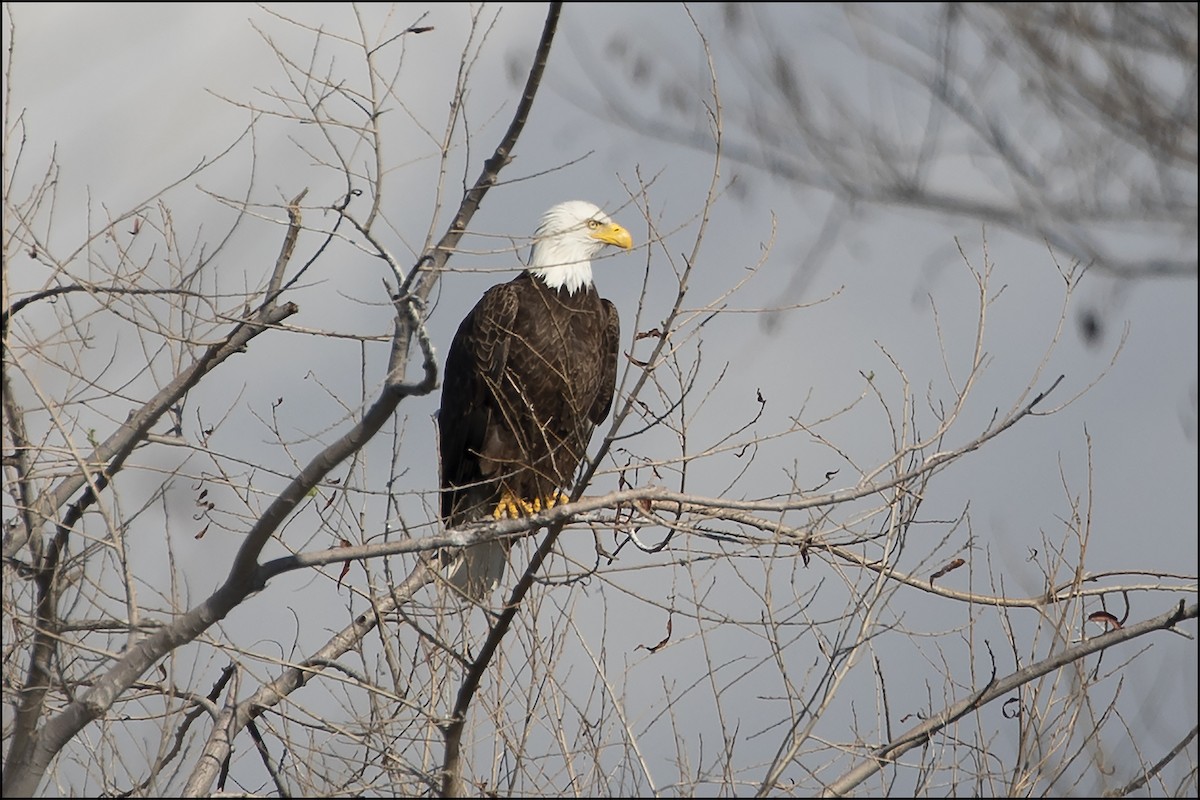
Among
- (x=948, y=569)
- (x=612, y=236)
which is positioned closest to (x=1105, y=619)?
(x=948, y=569)

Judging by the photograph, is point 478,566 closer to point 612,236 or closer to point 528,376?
point 528,376

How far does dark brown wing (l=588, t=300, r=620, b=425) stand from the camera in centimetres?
647

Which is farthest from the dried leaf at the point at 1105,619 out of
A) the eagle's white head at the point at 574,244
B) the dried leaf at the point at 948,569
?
the eagle's white head at the point at 574,244

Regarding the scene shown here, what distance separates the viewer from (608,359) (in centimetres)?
652

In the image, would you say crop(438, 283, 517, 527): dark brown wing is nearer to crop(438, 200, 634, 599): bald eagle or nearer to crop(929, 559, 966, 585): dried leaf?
crop(438, 200, 634, 599): bald eagle

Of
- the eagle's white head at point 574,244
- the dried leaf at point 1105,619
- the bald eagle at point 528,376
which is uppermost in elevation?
the eagle's white head at point 574,244

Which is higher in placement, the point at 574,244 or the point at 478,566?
the point at 574,244

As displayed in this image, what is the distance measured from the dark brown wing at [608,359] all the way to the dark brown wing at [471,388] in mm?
421

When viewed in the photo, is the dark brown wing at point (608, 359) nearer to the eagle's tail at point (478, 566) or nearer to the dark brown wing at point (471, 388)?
the dark brown wing at point (471, 388)

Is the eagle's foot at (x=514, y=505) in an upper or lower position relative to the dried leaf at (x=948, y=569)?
upper

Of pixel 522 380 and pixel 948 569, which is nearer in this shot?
pixel 948 569

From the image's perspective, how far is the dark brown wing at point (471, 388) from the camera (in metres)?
6.38

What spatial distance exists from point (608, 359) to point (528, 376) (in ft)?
1.32

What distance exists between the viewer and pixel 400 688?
486cm
